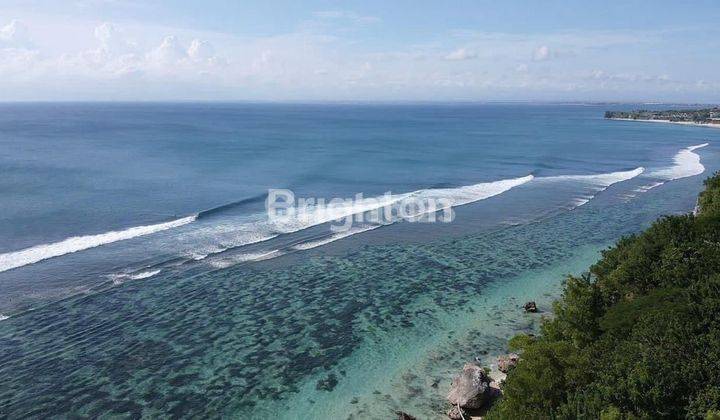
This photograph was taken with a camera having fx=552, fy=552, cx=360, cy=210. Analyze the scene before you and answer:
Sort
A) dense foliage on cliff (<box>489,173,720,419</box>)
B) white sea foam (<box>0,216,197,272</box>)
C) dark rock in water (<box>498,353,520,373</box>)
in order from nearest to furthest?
1. dense foliage on cliff (<box>489,173,720,419</box>)
2. dark rock in water (<box>498,353,520,373</box>)
3. white sea foam (<box>0,216,197,272</box>)

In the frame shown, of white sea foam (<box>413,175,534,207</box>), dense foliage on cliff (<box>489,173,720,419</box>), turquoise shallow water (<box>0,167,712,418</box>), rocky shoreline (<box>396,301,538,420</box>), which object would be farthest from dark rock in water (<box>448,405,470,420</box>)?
white sea foam (<box>413,175,534,207</box>)

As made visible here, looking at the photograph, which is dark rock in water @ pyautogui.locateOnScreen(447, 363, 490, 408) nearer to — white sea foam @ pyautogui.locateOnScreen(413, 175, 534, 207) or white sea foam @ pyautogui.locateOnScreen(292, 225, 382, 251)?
white sea foam @ pyautogui.locateOnScreen(292, 225, 382, 251)

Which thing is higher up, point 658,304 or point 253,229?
point 658,304

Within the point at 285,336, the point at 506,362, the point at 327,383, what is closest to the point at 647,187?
the point at 506,362

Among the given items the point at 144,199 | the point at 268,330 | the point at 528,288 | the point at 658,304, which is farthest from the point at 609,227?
the point at 144,199

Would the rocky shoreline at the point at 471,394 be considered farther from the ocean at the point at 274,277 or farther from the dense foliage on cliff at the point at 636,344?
the dense foliage on cliff at the point at 636,344

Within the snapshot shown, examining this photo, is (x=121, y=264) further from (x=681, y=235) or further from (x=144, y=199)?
(x=681, y=235)
